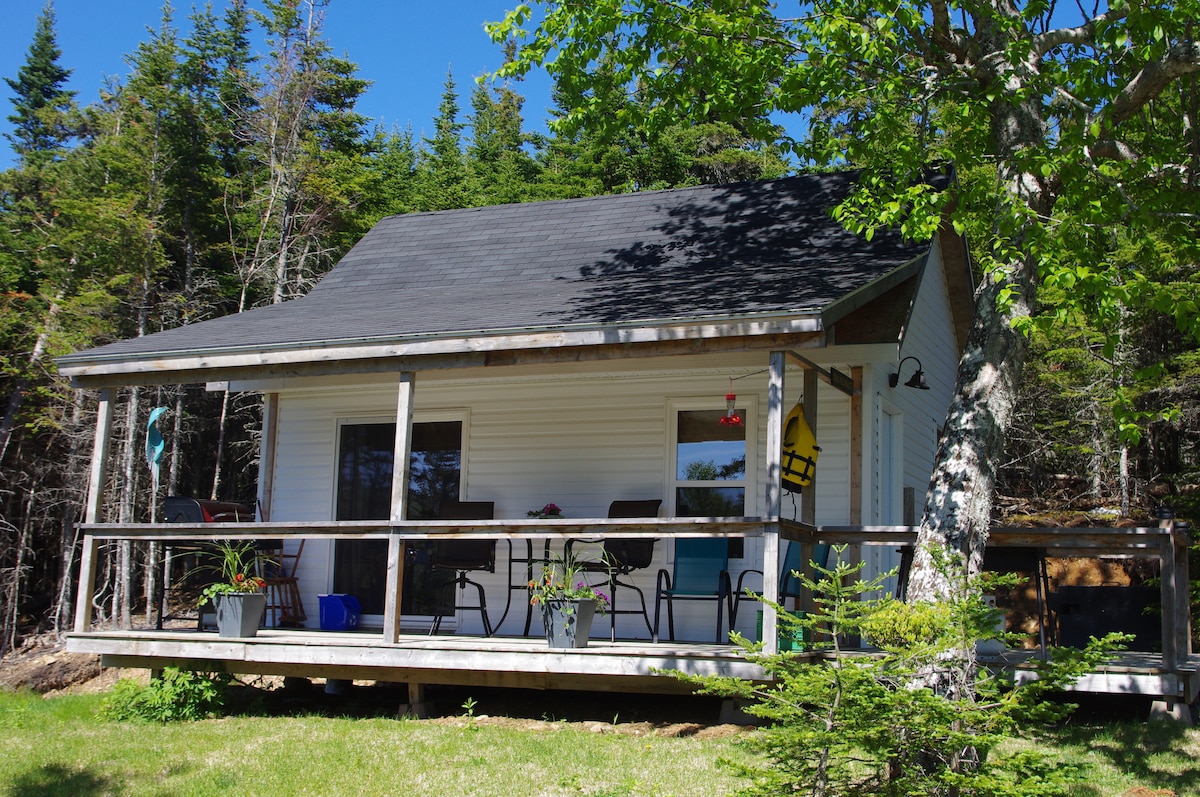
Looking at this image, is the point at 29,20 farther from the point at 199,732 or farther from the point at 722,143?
the point at 199,732

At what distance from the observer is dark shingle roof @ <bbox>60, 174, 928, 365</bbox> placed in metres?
8.07

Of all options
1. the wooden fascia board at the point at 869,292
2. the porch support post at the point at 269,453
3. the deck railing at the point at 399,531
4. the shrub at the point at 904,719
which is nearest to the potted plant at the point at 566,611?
the deck railing at the point at 399,531

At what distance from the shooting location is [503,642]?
8414 millimetres

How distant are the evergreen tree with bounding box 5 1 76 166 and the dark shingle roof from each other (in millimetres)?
22333

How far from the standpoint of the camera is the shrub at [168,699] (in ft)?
27.6

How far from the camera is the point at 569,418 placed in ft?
33.0

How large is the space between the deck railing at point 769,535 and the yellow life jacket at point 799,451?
1.40ft

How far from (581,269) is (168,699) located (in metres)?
5.19

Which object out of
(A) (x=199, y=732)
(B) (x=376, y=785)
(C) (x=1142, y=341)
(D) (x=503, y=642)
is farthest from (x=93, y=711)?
(C) (x=1142, y=341)

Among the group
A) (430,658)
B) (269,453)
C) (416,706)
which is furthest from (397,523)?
(269,453)

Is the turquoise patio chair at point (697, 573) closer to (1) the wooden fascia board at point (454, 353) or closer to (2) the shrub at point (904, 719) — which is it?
(1) the wooden fascia board at point (454, 353)

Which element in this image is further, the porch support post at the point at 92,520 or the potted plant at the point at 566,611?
the porch support post at the point at 92,520

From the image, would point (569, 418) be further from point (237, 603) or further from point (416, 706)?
point (237, 603)

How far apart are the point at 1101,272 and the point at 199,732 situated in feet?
22.6
